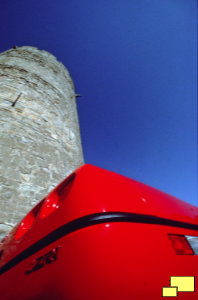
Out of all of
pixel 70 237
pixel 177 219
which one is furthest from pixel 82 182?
pixel 177 219

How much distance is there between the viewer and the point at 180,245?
1.96ft

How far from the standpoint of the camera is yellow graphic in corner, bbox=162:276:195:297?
0.48 metres

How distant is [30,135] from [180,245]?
9.02 feet

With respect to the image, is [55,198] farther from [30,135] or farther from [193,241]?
[30,135]

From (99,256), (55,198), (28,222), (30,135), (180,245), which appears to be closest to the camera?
(99,256)

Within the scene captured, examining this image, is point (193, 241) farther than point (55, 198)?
No

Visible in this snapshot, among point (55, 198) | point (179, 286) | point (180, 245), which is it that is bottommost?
point (179, 286)

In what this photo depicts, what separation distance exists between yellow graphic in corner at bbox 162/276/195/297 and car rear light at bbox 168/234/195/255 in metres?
0.07

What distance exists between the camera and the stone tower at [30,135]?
7.11ft

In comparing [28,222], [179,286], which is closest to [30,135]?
[28,222]

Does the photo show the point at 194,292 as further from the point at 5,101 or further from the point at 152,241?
the point at 5,101

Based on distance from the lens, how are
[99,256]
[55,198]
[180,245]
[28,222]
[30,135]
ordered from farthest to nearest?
[30,135], [28,222], [55,198], [180,245], [99,256]

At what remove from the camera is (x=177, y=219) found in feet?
2.26

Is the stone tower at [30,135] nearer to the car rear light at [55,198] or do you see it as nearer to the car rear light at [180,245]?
the car rear light at [55,198]
